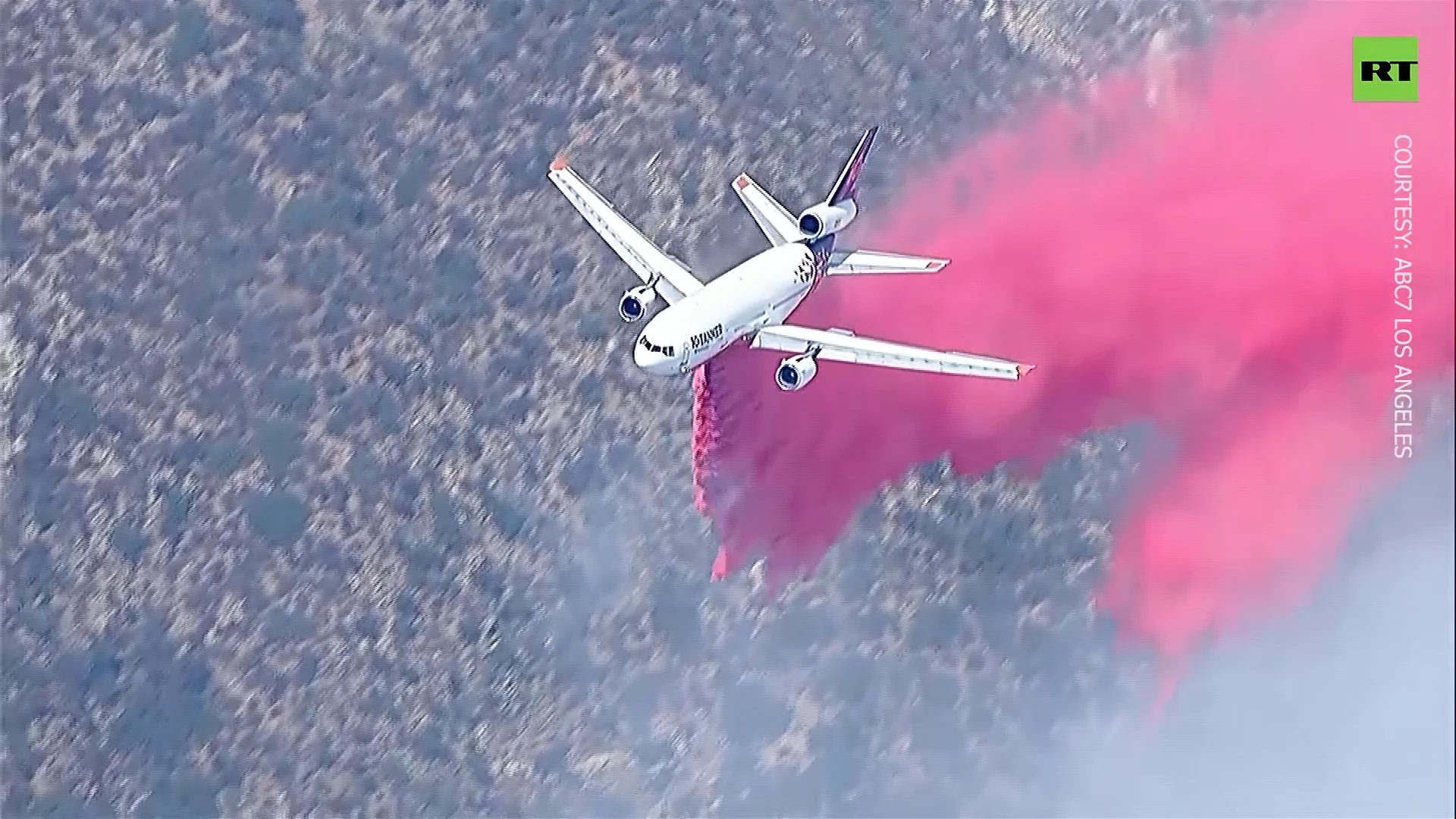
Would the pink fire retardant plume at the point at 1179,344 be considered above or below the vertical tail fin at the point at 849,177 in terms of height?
below

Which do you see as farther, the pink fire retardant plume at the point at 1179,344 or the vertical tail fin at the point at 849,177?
the pink fire retardant plume at the point at 1179,344

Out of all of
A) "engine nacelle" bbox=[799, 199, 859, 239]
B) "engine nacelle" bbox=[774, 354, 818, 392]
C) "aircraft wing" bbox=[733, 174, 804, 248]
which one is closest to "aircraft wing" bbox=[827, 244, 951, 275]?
"engine nacelle" bbox=[799, 199, 859, 239]

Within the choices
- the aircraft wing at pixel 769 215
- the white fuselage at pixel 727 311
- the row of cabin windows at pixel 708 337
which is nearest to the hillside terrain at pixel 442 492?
the aircraft wing at pixel 769 215

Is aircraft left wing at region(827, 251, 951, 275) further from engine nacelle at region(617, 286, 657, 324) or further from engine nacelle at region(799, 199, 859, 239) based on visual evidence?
engine nacelle at region(617, 286, 657, 324)

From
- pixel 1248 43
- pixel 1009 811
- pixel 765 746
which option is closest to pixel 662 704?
pixel 765 746

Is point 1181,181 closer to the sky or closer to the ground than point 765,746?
closer to the sky

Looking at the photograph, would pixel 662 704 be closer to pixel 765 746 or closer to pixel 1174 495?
pixel 765 746

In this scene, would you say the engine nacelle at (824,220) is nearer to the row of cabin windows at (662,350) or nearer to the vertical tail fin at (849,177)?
the vertical tail fin at (849,177)

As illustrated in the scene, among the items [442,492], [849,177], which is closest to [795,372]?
[849,177]
